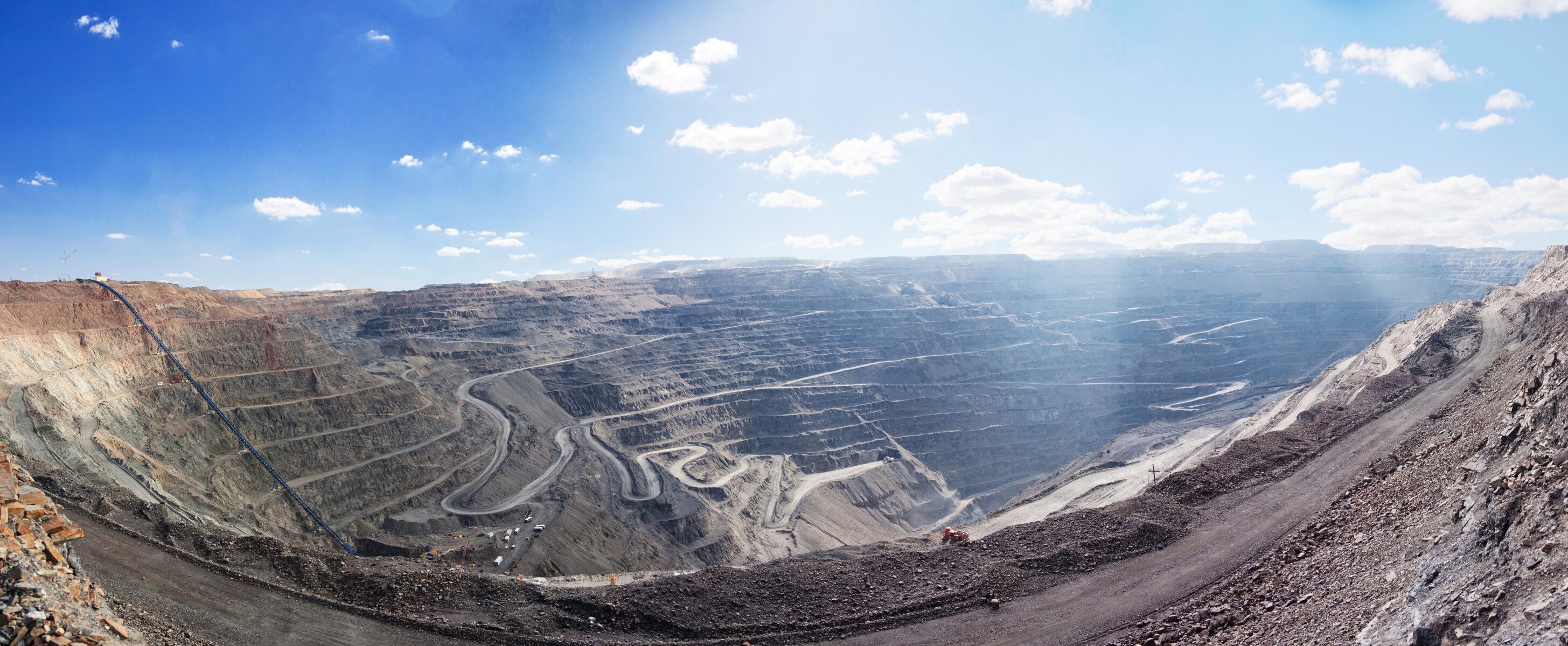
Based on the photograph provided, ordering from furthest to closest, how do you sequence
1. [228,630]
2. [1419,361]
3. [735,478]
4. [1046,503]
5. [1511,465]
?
[735,478], [1046,503], [1419,361], [228,630], [1511,465]

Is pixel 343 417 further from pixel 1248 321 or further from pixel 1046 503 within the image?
pixel 1248 321

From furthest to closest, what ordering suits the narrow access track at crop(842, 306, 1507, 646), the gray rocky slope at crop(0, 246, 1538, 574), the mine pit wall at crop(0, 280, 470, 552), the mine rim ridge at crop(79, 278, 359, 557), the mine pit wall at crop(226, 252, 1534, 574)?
the mine pit wall at crop(226, 252, 1534, 574)
the gray rocky slope at crop(0, 246, 1538, 574)
the mine rim ridge at crop(79, 278, 359, 557)
the mine pit wall at crop(0, 280, 470, 552)
the narrow access track at crop(842, 306, 1507, 646)

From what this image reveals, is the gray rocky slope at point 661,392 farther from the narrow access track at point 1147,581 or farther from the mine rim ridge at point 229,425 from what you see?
the narrow access track at point 1147,581

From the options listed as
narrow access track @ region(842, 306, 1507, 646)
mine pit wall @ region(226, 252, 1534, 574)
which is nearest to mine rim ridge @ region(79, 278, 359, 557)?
mine pit wall @ region(226, 252, 1534, 574)

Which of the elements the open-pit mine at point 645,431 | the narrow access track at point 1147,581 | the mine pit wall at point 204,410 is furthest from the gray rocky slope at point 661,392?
the narrow access track at point 1147,581

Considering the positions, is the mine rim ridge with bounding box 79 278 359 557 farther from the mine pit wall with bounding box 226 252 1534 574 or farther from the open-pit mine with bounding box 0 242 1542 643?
the mine pit wall with bounding box 226 252 1534 574

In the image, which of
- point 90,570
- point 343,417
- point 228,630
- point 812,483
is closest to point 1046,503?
point 812,483
